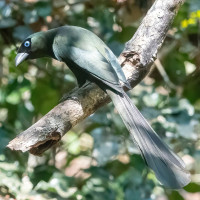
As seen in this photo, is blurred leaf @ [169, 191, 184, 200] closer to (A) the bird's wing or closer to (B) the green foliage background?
(B) the green foliage background

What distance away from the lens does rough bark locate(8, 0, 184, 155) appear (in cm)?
192

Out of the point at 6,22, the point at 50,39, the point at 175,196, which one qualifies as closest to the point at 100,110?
the point at 50,39

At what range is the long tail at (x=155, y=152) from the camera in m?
1.89

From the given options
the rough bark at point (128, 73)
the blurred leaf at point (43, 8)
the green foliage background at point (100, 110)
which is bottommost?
the green foliage background at point (100, 110)

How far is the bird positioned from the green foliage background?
1.05ft

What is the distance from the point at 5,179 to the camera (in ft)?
8.19

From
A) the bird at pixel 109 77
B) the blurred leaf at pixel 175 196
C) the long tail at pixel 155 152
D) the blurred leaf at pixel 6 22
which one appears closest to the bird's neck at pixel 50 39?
the bird at pixel 109 77

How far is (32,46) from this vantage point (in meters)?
2.61

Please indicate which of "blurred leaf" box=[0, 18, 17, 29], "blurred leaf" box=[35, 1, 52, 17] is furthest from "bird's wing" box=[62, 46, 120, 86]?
"blurred leaf" box=[0, 18, 17, 29]

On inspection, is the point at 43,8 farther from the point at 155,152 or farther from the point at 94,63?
the point at 155,152

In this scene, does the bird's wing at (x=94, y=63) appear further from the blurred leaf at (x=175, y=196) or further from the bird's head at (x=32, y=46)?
the blurred leaf at (x=175, y=196)

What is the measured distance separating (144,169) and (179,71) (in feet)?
2.52

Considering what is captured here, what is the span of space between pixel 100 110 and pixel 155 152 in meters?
0.88

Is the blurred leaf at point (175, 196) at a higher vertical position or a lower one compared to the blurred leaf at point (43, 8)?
lower
